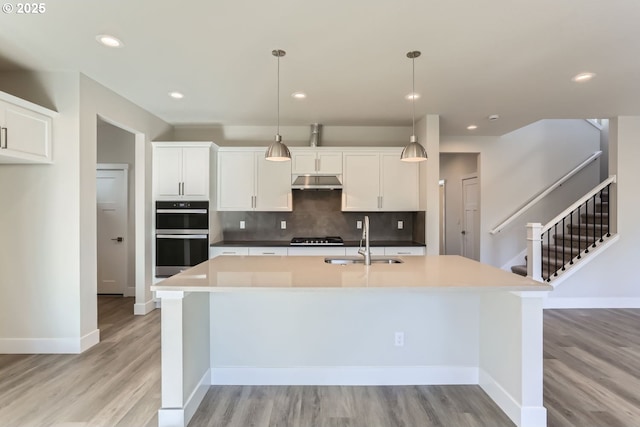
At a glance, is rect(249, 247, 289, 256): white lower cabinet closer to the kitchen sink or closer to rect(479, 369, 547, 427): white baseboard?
the kitchen sink

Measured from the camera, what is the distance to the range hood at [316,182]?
15.3ft

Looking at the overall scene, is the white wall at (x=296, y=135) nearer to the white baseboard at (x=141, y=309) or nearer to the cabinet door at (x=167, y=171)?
the cabinet door at (x=167, y=171)

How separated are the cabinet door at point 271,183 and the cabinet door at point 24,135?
→ 7.81 feet

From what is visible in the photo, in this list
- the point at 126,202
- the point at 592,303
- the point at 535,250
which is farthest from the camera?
the point at 126,202

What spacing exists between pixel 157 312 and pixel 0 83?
303 cm

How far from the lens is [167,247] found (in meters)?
4.40

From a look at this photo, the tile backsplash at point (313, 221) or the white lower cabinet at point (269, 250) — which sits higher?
the tile backsplash at point (313, 221)

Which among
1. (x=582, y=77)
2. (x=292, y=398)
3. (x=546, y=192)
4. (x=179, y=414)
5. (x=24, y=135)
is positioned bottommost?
(x=292, y=398)

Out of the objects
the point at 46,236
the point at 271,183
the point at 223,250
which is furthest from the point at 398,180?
the point at 46,236

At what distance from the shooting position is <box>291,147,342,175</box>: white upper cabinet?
15.4 ft

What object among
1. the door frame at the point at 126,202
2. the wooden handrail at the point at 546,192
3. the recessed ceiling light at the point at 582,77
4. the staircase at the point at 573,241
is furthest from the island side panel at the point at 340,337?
the wooden handrail at the point at 546,192

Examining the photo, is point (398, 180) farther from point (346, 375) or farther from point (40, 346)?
point (40, 346)

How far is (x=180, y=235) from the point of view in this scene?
4414 millimetres

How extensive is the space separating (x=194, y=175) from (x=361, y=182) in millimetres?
2362
